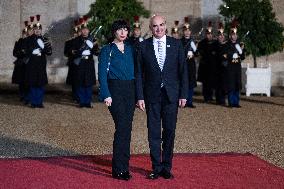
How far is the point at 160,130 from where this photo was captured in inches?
244

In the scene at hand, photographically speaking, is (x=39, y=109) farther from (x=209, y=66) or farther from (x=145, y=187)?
(x=145, y=187)

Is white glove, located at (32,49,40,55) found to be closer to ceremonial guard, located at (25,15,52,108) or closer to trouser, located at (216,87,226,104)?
ceremonial guard, located at (25,15,52,108)

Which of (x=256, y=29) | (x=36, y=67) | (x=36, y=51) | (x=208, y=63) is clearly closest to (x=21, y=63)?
(x=36, y=67)

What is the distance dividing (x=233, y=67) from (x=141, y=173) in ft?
21.8

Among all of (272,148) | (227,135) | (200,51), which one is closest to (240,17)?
(200,51)

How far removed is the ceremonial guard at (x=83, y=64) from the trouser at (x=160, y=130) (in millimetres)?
6281

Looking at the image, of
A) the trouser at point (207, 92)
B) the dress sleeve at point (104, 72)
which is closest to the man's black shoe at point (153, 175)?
the dress sleeve at point (104, 72)

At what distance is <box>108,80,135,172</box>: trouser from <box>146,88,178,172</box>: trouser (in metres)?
0.22

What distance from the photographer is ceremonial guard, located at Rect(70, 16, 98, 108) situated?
1231cm

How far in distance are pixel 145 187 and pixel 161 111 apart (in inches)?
35.0

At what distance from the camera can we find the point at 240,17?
14.3m

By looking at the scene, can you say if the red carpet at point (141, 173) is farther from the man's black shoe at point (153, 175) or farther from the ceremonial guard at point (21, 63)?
the ceremonial guard at point (21, 63)

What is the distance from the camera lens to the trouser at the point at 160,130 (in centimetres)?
615

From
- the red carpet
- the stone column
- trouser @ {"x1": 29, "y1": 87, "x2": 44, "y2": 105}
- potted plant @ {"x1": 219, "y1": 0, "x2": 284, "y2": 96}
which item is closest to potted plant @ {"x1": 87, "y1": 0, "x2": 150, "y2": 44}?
trouser @ {"x1": 29, "y1": 87, "x2": 44, "y2": 105}
